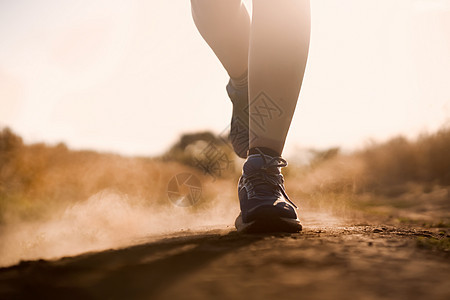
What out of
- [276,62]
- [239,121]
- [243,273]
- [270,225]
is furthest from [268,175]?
[243,273]

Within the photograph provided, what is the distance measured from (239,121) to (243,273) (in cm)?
146

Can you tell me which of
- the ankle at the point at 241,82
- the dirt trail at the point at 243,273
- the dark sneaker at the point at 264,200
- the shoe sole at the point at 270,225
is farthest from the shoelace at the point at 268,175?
the ankle at the point at 241,82

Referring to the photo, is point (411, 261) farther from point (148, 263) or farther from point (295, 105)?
point (295, 105)

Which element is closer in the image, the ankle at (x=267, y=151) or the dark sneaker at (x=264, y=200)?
the dark sneaker at (x=264, y=200)

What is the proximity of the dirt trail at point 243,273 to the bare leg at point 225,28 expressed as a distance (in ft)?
3.76

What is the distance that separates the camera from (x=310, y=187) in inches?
164

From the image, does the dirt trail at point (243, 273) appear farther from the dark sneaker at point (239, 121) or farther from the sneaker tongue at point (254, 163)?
the dark sneaker at point (239, 121)

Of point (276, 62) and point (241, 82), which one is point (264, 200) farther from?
point (241, 82)

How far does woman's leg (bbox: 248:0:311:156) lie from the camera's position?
153 cm

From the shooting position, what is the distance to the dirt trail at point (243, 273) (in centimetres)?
72

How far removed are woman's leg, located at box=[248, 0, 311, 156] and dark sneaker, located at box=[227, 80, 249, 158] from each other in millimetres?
568

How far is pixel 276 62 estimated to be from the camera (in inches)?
59.8

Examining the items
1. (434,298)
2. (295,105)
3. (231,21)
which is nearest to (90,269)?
(434,298)

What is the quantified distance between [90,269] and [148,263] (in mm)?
133
